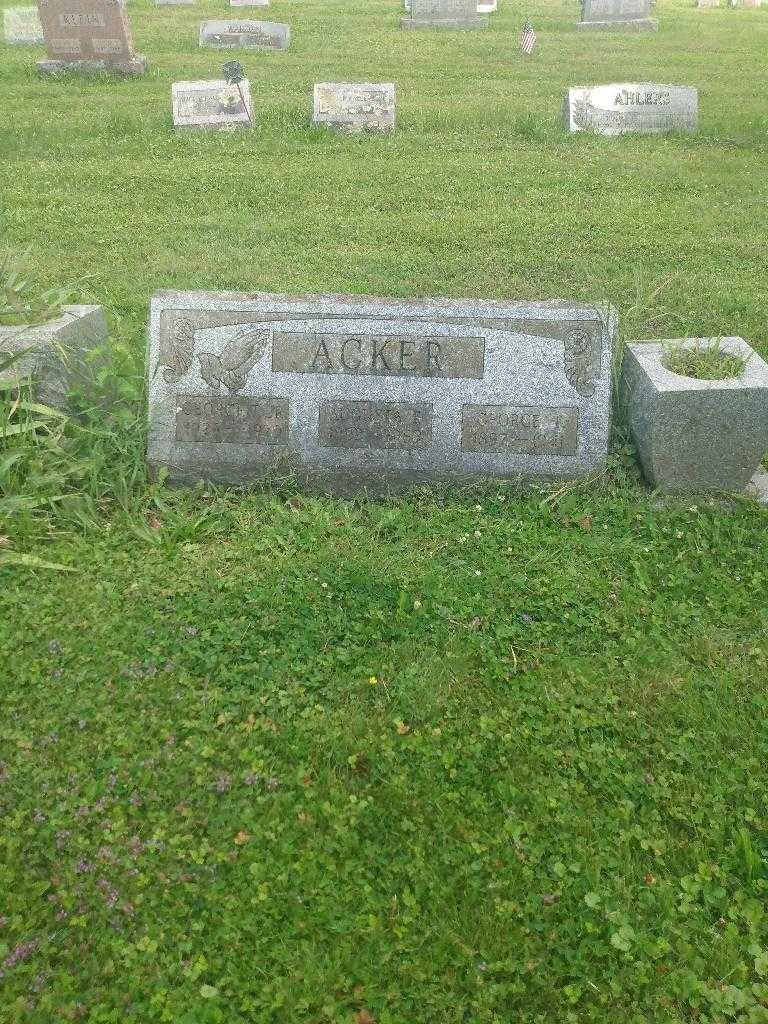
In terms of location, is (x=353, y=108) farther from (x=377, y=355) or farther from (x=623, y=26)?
(x=623, y=26)

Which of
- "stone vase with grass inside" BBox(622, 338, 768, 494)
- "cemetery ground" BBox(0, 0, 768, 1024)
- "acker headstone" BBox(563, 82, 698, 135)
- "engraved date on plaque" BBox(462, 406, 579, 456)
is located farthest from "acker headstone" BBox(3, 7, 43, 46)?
"stone vase with grass inside" BBox(622, 338, 768, 494)

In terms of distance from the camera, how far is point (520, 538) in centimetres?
414

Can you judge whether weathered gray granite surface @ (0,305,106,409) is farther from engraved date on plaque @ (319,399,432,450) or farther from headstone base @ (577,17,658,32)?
headstone base @ (577,17,658,32)

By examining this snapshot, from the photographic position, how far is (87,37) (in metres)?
12.3

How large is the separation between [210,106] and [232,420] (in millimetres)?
7614

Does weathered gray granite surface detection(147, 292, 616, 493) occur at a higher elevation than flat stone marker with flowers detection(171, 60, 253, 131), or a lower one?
lower

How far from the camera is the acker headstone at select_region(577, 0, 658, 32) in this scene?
53.3ft

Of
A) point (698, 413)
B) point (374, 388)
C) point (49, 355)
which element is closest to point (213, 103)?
point (49, 355)

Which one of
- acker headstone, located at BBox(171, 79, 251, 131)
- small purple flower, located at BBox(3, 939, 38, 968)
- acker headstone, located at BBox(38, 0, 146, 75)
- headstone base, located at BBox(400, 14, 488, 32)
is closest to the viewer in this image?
small purple flower, located at BBox(3, 939, 38, 968)

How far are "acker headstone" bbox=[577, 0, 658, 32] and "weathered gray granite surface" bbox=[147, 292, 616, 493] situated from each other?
14.8m

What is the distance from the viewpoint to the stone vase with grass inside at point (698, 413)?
4.15 metres

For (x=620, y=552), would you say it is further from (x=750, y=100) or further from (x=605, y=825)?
(x=750, y=100)

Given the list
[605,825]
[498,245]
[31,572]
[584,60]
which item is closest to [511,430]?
[605,825]

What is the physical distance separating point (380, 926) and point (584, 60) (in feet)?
48.1
